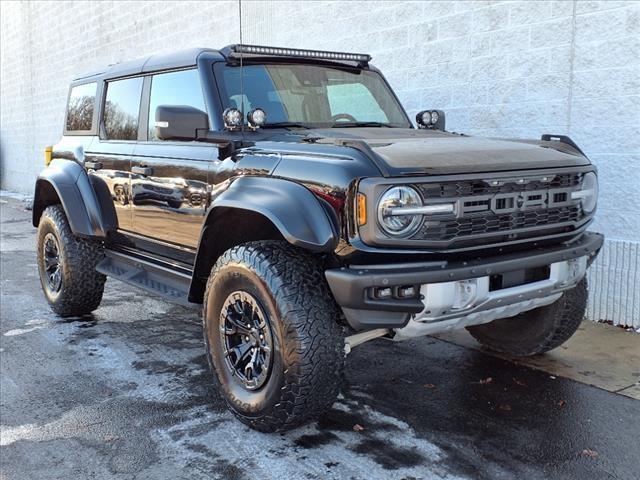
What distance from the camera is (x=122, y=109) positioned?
5.31 meters

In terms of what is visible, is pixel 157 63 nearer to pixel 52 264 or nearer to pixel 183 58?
pixel 183 58

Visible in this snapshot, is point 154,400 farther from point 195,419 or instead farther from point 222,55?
point 222,55

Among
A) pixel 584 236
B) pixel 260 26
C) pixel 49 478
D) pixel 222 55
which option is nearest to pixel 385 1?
pixel 260 26

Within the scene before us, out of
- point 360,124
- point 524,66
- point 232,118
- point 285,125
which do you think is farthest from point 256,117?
point 524,66

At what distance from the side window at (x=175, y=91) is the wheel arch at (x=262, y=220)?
85cm

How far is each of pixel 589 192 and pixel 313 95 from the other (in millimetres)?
1847

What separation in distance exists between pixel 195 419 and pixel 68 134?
348 centimetres

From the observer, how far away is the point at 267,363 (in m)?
3.41

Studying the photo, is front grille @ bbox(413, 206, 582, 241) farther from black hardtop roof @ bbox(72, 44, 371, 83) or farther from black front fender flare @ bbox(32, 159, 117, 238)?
black front fender flare @ bbox(32, 159, 117, 238)

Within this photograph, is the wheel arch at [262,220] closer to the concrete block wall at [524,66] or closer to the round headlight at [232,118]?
the round headlight at [232,118]

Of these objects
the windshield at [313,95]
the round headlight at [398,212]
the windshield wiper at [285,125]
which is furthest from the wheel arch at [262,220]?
the windshield at [313,95]

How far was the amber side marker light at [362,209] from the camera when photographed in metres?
3.08

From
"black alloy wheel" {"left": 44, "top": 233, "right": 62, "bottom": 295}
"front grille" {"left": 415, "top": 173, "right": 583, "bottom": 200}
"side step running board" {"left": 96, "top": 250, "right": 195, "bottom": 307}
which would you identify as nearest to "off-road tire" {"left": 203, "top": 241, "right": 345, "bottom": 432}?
"front grille" {"left": 415, "top": 173, "right": 583, "bottom": 200}

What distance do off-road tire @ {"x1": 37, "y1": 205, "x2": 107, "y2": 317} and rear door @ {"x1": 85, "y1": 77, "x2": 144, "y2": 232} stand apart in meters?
0.56
